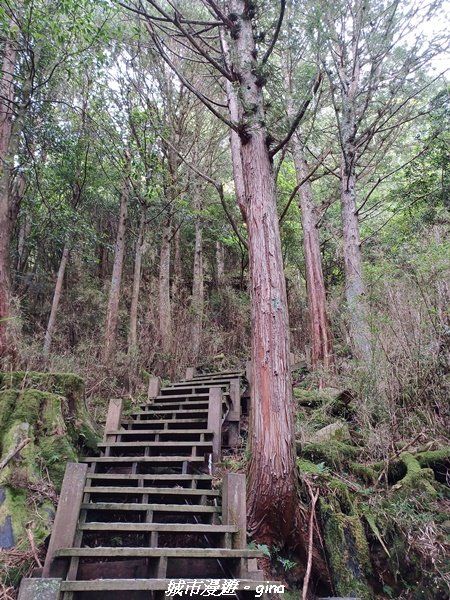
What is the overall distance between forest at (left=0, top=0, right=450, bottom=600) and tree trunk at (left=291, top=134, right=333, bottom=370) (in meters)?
0.04

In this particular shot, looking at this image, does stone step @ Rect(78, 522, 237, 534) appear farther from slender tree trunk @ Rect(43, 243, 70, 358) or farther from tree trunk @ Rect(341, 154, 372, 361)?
slender tree trunk @ Rect(43, 243, 70, 358)

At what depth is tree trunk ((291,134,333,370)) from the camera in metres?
8.39

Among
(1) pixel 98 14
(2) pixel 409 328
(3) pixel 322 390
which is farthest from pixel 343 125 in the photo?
(1) pixel 98 14

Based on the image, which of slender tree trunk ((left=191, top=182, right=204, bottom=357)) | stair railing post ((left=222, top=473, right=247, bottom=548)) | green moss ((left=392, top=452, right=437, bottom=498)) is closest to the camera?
stair railing post ((left=222, top=473, right=247, bottom=548))

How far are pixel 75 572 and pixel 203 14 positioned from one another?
14.0 meters

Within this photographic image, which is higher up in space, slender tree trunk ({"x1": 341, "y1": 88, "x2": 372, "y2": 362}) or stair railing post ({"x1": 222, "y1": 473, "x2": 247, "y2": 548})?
slender tree trunk ({"x1": 341, "y1": 88, "x2": 372, "y2": 362})

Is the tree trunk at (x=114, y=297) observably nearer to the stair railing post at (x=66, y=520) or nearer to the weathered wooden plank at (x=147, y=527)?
the stair railing post at (x=66, y=520)

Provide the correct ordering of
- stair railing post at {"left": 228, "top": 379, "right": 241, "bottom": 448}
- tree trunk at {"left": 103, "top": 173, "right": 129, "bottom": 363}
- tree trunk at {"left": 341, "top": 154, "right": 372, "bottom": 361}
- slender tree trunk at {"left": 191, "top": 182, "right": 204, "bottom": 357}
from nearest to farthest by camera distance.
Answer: stair railing post at {"left": 228, "top": 379, "right": 241, "bottom": 448}
tree trunk at {"left": 341, "top": 154, "right": 372, "bottom": 361}
tree trunk at {"left": 103, "top": 173, "right": 129, "bottom": 363}
slender tree trunk at {"left": 191, "top": 182, "right": 204, "bottom": 357}

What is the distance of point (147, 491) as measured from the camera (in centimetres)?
382

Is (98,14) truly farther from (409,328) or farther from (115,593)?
(115,593)

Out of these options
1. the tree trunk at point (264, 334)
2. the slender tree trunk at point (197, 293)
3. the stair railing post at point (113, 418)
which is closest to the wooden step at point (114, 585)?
the tree trunk at point (264, 334)

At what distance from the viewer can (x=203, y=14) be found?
11547 mm

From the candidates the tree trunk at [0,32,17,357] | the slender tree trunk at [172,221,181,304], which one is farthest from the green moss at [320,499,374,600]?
the slender tree trunk at [172,221,181,304]

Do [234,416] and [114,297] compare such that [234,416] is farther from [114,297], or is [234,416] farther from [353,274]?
[114,297]
